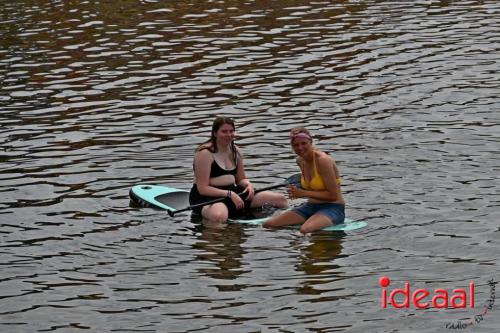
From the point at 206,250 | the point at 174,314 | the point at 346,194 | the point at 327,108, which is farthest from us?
the point at 327,108

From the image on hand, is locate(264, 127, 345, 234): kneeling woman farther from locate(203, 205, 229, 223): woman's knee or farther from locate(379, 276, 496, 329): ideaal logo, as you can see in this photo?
locate(379, 276, 496, 329): ideaal logo

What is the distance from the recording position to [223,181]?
59.8 ft

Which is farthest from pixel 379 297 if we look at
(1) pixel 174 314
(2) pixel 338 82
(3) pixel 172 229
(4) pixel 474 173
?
(2) pixel 338 82

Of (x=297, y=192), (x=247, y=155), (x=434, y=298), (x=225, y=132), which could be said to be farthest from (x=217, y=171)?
(x=434, y=298)

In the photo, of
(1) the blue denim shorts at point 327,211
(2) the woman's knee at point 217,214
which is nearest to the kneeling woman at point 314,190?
(1) the blue denim shorts at point 327,211

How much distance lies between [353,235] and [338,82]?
35.8ft

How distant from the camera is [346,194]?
61.6 feet

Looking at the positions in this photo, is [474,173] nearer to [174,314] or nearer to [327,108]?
[327,108]

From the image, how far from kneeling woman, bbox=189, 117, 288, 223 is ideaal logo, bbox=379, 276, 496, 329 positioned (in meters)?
4.14

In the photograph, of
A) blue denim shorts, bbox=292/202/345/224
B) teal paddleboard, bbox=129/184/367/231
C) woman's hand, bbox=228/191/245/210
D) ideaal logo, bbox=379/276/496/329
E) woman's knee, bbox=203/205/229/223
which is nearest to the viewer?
ideaal logo, bbox=379/276/496/329

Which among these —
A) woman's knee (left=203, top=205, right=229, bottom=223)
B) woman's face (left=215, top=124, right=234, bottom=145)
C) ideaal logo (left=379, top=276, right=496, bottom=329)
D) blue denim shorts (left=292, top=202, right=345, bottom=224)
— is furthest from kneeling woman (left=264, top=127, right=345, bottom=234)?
ideaal logo (left=379, top=276, right=496, bottom=329)

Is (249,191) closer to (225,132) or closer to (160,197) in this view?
(225,132)

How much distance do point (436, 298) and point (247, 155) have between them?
803cm

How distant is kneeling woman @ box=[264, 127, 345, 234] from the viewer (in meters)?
16.7
